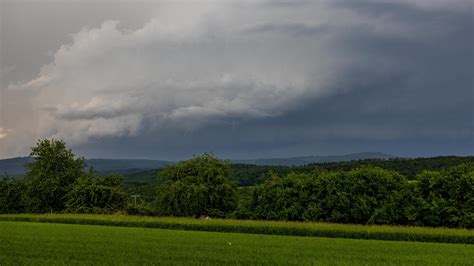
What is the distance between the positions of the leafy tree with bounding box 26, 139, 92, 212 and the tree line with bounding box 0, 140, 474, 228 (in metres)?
0.11

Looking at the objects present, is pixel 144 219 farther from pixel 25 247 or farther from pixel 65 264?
pixel 65 264

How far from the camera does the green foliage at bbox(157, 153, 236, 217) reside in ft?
165

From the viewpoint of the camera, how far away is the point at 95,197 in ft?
184

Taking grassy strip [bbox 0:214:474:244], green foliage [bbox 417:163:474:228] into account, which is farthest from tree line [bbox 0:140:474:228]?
grassy strip [bbox 0:214:474:244]

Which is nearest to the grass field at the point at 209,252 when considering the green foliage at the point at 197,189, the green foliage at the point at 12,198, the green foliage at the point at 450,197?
the green foliage at the point at 450,197

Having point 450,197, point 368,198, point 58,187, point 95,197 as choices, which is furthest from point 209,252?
point 58,187

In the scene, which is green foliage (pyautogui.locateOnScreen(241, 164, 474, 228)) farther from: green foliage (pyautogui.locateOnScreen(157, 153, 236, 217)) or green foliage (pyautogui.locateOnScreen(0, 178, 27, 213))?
green foliage (pyautogui.locateOnScreen(0, 178, 27, 213))

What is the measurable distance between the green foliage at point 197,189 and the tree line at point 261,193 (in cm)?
10

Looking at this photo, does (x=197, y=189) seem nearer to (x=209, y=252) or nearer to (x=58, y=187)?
(x=58, y=187)

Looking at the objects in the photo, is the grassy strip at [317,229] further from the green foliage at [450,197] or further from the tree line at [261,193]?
the tree line at [261,193]

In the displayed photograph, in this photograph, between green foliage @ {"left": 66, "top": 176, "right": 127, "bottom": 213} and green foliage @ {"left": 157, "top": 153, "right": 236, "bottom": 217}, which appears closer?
green foliage @ {"left": 157, "top": 153, "right": 236, "bottom": 217}

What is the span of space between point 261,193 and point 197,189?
655 cm

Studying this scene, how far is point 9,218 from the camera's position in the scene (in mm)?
51656

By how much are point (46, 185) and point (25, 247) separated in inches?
1528
